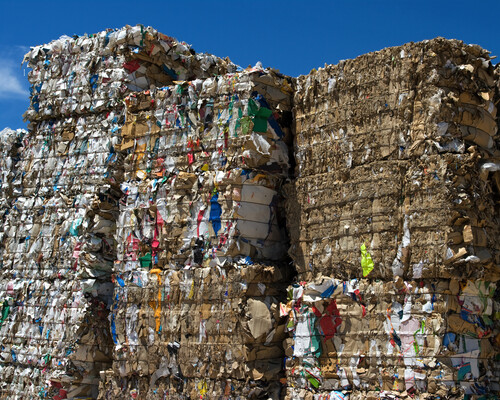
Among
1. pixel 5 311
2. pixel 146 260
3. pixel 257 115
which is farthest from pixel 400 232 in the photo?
pixel 5 311

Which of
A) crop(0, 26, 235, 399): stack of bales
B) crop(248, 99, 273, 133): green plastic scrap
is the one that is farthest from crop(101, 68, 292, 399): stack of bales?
crop(0, 26, 235, 399): stack of bales

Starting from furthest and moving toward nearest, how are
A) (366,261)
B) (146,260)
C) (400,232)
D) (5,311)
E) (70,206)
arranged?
(5,311) < (70,206) < (146,260) < (366,261) < (400,232)

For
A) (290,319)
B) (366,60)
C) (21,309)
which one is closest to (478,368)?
(290,319)

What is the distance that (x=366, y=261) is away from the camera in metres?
5.06

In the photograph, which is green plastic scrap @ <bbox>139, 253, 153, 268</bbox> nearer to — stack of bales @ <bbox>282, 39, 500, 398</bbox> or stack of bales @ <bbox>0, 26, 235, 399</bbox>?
stack of bales @ <bbox>0, 26, 235, 399</bbox>

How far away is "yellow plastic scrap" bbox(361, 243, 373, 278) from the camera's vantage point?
5039 mm

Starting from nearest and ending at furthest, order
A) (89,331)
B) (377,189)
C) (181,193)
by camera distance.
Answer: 1. (377,189)
2. (181,193)
3. (89,331)

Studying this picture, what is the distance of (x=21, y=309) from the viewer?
7.23m

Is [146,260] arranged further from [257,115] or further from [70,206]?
[257,115]

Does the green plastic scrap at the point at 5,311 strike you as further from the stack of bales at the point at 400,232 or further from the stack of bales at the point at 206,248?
the stack of bales at the point at 400,232

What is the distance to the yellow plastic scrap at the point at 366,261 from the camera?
5039 millimetres

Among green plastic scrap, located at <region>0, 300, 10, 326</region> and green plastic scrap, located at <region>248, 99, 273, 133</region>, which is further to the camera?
green plastic scrap, located at <region>0, 300, 10, 326</region>

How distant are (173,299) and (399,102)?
7.78 ft

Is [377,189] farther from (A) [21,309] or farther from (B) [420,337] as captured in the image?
(A) [21,309]
